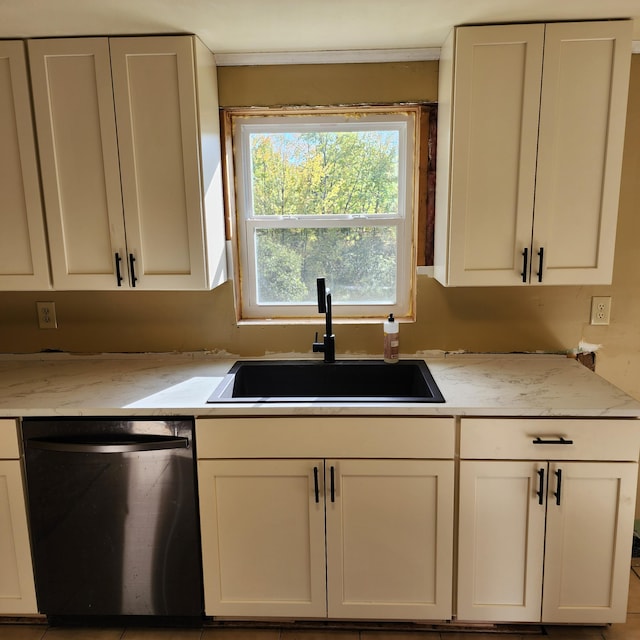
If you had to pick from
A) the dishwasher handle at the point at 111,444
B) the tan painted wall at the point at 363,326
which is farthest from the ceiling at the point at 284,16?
the dishwasher handle at the point at 111,444

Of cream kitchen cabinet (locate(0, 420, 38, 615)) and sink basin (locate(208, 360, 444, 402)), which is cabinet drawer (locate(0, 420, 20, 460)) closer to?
cream kitchen cabinet (locate(0, 420, 38, 615))

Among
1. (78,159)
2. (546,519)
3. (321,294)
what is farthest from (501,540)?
(78,159)

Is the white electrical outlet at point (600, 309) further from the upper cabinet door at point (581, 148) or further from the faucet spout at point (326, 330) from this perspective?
the faucet spout at point (326, 330)

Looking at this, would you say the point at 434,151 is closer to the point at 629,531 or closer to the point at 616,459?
the point at 616,459

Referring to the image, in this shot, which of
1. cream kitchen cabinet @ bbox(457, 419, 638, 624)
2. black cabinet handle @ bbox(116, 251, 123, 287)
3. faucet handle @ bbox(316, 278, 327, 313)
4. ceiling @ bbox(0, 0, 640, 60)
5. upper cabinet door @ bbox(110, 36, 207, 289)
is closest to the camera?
ceiling @ bbox(0, 0, 640, 60)

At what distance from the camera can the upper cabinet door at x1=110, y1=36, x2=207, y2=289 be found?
70.9 inches

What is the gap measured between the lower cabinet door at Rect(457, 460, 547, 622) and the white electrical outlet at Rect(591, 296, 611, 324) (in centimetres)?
84

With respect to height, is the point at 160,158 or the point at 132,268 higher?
the point at 160,158

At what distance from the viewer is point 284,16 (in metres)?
1.67

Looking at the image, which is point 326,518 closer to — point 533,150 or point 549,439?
point 549,439

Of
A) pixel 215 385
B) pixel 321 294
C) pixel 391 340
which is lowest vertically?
pixel 215 385

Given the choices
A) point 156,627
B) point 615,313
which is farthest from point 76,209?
point 615,313

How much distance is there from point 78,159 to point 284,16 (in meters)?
0.90

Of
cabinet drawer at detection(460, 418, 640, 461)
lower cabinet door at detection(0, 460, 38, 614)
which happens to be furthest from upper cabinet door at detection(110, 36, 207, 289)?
cabinet drawer at detection(460, 418, 640, 461)
